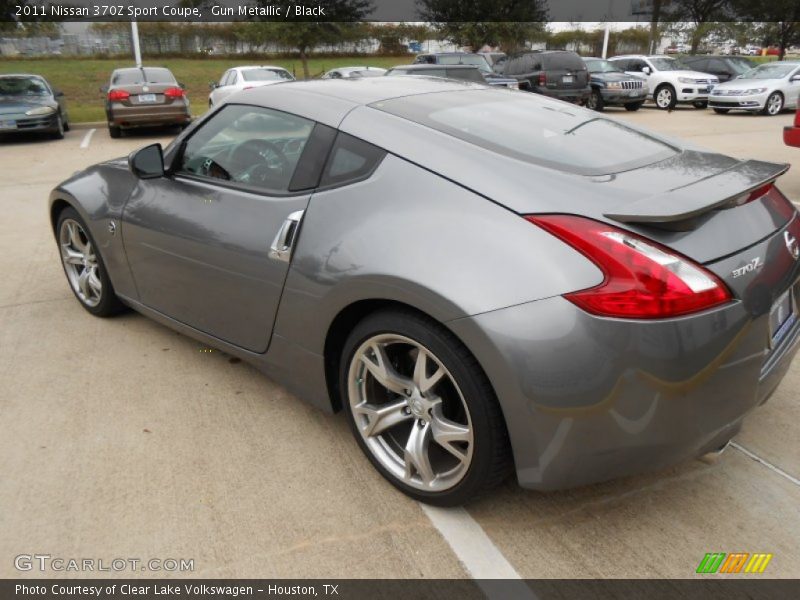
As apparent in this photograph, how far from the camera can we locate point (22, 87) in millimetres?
14328

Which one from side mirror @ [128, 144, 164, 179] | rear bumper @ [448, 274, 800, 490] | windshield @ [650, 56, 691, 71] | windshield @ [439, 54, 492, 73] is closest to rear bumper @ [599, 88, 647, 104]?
windshield @ [650, 56, 691, 71]

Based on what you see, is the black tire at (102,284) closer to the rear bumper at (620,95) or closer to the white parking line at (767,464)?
the white parking line at (767,464)

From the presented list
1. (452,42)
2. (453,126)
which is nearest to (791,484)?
(453,126)

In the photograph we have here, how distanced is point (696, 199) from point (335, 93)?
157 centimetres

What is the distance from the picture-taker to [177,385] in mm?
3363

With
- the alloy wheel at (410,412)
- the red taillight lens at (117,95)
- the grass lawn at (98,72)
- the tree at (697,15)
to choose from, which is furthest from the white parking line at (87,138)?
the tree at (697,15)

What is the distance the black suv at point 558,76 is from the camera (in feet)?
55.9

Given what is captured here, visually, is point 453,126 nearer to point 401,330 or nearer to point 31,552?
point 401,330

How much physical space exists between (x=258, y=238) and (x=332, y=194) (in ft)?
1.34

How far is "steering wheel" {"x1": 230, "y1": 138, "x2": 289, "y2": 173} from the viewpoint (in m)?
2.91

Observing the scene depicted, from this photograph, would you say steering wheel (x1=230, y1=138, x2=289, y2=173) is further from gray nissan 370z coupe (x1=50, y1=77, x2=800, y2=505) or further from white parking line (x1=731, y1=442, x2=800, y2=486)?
white parking line (x1=731, y1=442, x2=800, y2=486)

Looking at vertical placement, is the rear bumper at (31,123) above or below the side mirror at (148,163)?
below

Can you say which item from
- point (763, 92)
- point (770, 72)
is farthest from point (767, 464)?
point (770, 72)

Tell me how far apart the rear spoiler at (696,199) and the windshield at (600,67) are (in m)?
18.6
